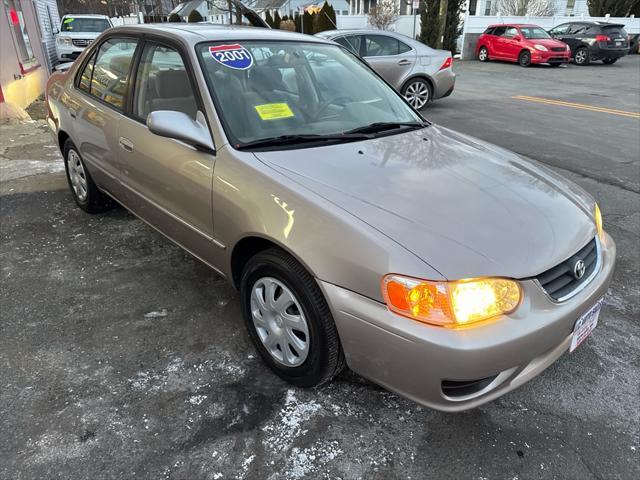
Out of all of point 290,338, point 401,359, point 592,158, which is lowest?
point 592,158

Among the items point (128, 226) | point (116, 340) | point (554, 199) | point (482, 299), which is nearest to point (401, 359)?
point (482, 299)

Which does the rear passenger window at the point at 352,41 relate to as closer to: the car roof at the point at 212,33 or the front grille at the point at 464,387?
the car roof at the point at 212,33

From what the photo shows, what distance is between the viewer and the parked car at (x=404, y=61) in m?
9.38

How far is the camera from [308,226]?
2.12 meters

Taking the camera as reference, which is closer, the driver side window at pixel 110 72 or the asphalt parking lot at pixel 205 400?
the asphalt parking lot at pixel 205 400

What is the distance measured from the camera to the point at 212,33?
3.07m

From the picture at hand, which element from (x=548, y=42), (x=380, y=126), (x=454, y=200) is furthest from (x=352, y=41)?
(x=548, y=42)

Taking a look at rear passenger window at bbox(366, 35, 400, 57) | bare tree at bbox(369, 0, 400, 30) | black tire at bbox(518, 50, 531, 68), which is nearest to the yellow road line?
rear passenger window at bbox(366, 35, 400, 57)

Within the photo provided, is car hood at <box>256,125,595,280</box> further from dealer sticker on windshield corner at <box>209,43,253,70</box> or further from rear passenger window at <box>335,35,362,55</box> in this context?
rear passenger window at <box>335,35,362,55</box>

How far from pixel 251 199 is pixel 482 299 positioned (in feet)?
3.71

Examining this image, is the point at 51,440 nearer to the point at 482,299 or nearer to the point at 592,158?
the point at 482,299

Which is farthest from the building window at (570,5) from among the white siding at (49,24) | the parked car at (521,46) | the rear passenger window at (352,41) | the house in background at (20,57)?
the house in background at (20,57)

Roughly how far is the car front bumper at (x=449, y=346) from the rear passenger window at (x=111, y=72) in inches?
92.1

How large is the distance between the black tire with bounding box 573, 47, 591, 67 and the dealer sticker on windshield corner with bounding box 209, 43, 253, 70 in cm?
2150
